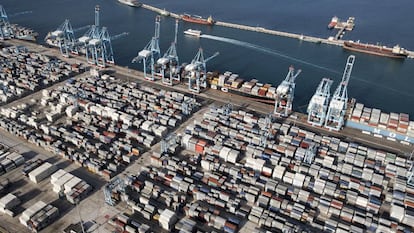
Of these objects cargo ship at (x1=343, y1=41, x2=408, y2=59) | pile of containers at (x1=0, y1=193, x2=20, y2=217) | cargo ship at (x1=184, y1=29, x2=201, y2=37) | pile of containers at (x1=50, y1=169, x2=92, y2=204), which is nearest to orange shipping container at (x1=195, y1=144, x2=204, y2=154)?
pile of containers at (x1=50, y1=169, x2=92, y2=204)

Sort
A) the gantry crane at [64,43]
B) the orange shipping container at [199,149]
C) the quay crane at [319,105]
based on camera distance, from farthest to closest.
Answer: the gantry crane at [64,43] < the quay crane at [319,105] < the orange shipping container at [199,149]

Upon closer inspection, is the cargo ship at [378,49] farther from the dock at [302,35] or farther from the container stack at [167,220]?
the container stack at [167,220]

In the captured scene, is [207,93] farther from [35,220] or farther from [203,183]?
[35,220]

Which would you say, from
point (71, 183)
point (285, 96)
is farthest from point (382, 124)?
point (71, 183)

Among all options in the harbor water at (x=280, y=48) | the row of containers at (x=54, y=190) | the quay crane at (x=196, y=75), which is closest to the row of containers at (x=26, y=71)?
the harbor water at (x=280, y=48)

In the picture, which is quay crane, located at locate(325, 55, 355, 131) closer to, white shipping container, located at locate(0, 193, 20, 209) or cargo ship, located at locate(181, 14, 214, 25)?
white shipping container, located at locate(0, 193, 20, 209)

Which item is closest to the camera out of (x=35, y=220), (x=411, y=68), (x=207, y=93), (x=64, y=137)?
(x=35, y=220)

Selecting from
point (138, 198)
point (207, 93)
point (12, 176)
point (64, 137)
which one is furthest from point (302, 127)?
point (12, 176)
